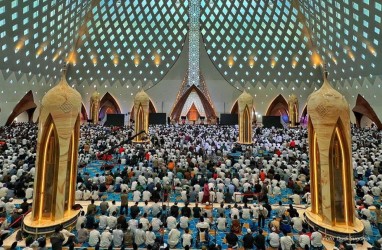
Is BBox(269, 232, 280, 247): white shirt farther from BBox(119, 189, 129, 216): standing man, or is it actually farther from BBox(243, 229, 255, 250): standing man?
BBox(119, 189, 129, 216): standing man

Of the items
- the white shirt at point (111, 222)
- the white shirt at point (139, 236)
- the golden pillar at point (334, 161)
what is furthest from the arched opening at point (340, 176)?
the white shirt at point (111, 222)

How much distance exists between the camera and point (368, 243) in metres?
6.06

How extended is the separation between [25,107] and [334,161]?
1212 inches

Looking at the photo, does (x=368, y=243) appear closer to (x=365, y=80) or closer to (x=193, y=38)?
(x=365, y=80)

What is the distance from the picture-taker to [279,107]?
129 feet

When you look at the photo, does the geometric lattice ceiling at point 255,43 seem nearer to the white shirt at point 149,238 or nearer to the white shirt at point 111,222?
the white shirt at point 111,222

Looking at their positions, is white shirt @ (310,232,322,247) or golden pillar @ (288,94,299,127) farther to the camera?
golden pillar @ (288,94,299,127)

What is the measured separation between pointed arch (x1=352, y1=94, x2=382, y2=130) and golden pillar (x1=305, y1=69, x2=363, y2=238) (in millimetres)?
26084

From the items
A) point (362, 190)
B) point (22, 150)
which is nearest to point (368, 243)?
point (362, 190)

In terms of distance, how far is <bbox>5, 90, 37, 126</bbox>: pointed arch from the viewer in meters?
27.0

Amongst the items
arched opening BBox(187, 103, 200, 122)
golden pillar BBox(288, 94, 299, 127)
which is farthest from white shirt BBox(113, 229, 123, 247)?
arched opening BBox(187, 103, 200, 122)

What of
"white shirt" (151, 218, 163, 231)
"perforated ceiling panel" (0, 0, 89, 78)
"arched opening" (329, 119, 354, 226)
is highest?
"perforated ceiling panel" (0, 0, 89, 78)

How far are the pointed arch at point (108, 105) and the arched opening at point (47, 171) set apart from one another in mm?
31647

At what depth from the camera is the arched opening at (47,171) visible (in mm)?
6336
